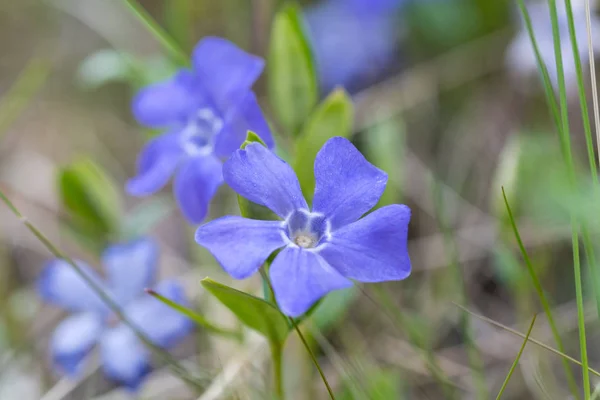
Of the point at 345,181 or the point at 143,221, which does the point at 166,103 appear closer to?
the point at 143,221

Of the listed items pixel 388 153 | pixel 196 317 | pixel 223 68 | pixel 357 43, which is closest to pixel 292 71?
pixel 223 68

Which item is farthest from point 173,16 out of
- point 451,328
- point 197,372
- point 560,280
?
point 560,280

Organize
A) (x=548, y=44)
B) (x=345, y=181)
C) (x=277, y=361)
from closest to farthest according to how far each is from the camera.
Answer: (x=345, y=181) < (x=277, y=361) < (x=548, y=44)

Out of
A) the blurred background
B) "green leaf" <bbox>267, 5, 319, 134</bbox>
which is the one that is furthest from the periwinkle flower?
"green leaf" <bbox>267, 5, 319, 134</bbox>

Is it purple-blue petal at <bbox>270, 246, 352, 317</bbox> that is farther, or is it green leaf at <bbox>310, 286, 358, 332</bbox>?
green leaf at <bbox>310, 286, 358, 332</bbox>

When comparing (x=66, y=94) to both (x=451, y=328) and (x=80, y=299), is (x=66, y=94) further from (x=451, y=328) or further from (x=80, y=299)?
(x=451, y=328)

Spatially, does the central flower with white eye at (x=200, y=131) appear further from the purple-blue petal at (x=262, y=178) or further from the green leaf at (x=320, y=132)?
the purple-blue petal at (x=262, y=178)

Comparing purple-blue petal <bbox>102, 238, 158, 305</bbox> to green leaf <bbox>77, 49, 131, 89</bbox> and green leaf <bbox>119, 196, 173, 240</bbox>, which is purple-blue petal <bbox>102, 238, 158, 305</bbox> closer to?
green leaf <bbox>119, 196, 173, 240</bbox>
